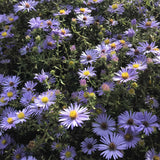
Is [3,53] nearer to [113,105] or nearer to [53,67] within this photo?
[53,67]

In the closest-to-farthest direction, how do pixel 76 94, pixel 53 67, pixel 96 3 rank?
pixel 76 94 < pixel 53 67 < pixel 96 3

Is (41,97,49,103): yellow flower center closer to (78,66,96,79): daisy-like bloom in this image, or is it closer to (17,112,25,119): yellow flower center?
(17,112,25,119): yellow flower center

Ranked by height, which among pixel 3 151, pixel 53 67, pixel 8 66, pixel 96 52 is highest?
pixel 96 52

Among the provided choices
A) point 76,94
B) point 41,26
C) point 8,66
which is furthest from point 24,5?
point 76,94

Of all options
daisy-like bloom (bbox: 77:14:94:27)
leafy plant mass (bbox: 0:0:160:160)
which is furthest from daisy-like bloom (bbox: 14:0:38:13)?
daisy-like bloom (bbox: 77:14:94:27)

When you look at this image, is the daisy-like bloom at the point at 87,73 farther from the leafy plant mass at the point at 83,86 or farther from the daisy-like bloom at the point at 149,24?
the daisy-like bloom at the point at 149,24

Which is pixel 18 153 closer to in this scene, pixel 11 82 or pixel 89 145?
pixel 89 145
